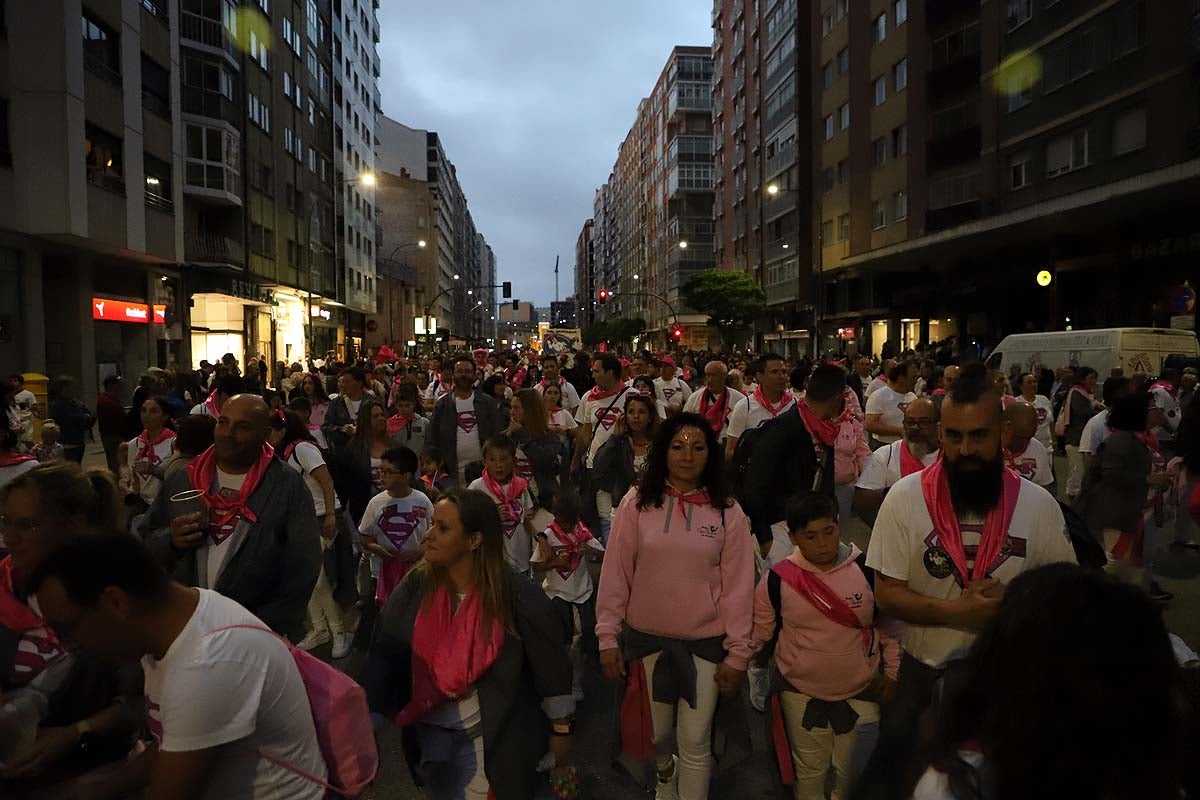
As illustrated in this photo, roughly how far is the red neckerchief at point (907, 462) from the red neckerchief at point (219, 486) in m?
3.52

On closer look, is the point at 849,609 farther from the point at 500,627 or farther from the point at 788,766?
the point at 500,627

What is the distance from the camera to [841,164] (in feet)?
143

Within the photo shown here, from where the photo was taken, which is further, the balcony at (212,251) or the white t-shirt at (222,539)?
the balcony at (212,251)

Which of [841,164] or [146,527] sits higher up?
[841,164]

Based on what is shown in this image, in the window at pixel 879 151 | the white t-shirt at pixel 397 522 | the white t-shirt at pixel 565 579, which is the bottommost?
the white t-shirt at pixel 565 579

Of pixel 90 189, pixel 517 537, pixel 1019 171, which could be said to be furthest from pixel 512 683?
pixel 1019 171

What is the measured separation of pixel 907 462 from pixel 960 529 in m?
1.95

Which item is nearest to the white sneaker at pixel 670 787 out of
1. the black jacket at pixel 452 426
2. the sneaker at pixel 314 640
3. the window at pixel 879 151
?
the sneaker at pixel 314 640

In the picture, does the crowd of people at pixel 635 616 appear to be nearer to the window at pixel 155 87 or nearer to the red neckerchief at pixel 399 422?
the red neckerchief at pixel 399 422

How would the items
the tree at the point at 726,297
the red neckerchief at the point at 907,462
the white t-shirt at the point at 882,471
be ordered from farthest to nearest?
1. the tree at the point at 726,297
2. the white t-shirt at the point at 882,471
3. the red neckerchief at the point at 907,462

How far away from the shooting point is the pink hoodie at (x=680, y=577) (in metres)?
3.55

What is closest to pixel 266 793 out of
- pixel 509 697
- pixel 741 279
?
pixel 509 697

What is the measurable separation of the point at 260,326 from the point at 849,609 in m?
40.0

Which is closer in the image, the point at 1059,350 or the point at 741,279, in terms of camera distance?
the point at 1059,350
